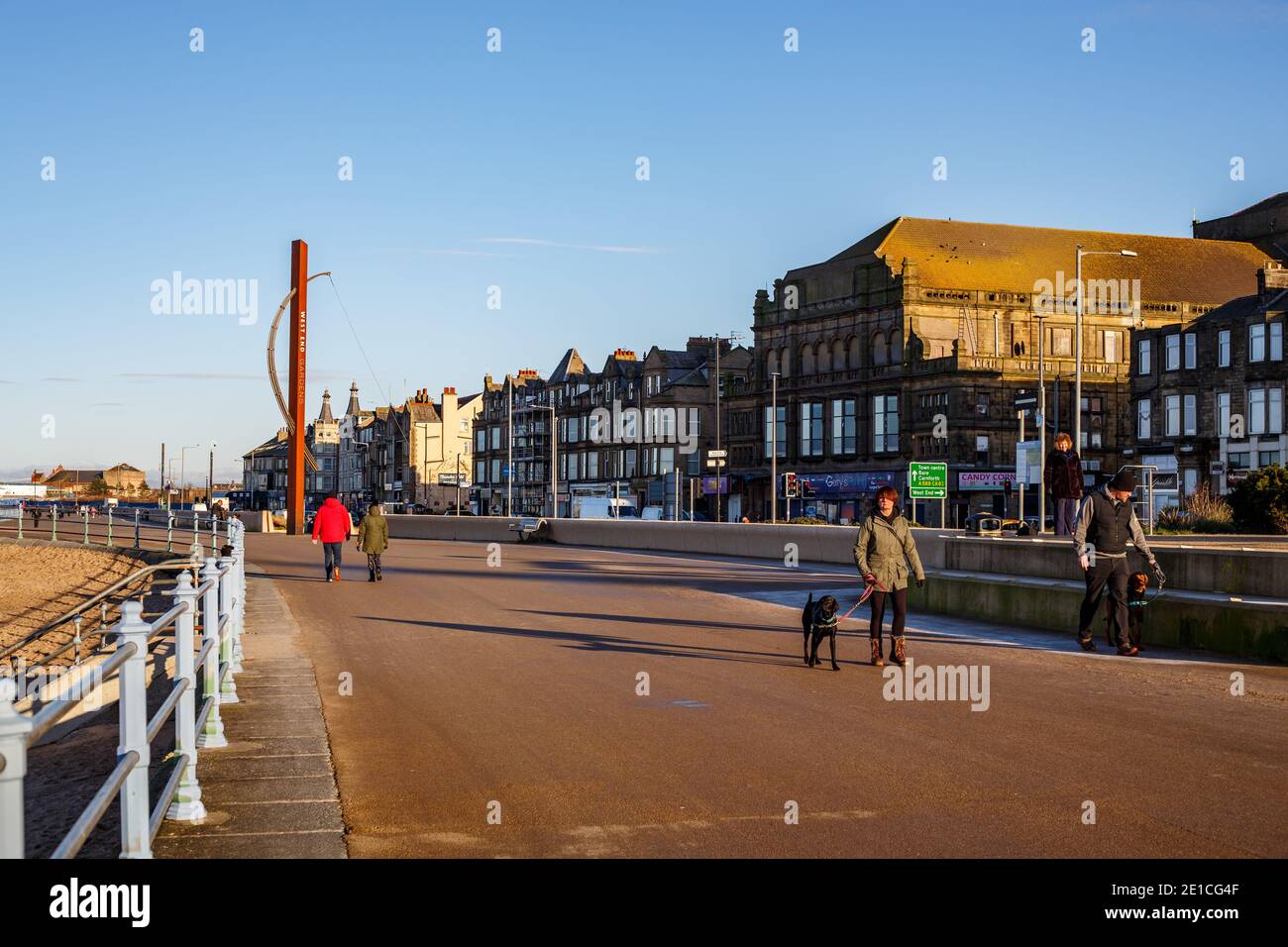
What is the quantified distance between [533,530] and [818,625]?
1769 inches

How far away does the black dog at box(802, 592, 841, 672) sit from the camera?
45.1 feet

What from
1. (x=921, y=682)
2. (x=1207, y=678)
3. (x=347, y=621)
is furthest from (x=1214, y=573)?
(x=347, y=621)

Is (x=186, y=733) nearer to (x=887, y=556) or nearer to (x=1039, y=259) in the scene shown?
(x=887, y=556)

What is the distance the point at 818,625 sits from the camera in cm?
1382

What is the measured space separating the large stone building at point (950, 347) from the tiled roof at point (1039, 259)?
13 centimetres

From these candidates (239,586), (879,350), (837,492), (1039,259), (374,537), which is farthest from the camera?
(1039,259)

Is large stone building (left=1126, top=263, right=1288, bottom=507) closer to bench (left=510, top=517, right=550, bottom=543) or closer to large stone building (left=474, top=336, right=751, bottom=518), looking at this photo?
bench (left=510, top=517, right=550, bottom=543)

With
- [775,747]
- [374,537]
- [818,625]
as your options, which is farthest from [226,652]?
[374,537]

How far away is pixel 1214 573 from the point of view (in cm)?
1678

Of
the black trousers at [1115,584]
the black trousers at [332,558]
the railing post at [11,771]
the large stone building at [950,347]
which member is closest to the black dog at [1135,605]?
the black trousers at [1115,584]

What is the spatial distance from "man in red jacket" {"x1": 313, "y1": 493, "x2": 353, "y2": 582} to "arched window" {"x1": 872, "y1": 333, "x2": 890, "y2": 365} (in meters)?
63.7

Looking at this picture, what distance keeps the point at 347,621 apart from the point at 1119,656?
34.1 ft
